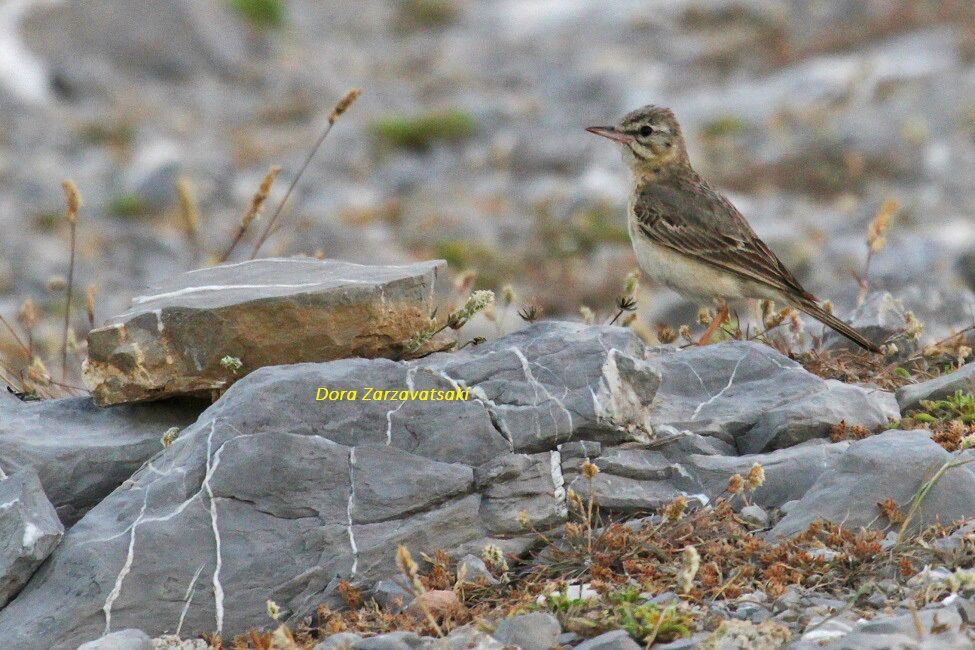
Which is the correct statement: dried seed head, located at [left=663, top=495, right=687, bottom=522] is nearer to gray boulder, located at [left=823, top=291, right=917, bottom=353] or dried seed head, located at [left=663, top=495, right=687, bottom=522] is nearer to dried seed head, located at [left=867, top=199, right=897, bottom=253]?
gray boulder, located at [left=823, top=291, right=917, bottom=353]

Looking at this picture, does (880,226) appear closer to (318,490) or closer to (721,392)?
(721,392)

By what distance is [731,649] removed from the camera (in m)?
4.84

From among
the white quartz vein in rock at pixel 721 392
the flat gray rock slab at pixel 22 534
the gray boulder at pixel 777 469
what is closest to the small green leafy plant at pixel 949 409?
the gray boulder at pixel 777 469

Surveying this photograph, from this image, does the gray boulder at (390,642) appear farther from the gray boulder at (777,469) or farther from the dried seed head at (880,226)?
the dried seed head at (880,226)

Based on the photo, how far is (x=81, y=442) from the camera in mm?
6465

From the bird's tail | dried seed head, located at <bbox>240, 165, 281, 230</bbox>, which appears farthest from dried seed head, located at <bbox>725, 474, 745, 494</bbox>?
dried seed head, located at <bbox>240, 165, 281, 230</bbox>

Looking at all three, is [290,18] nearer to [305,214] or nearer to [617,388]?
[305,214]

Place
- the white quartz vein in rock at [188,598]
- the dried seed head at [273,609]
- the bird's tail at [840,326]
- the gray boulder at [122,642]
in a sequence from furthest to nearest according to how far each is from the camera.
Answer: the bird's tail at [840,326], the white quartz vein in rock at [188,598], the dried seed head at [273,609], the gray boulder at [122,642]

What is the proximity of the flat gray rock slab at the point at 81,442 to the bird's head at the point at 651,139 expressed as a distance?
3974mm

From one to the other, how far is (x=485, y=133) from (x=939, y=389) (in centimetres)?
1584

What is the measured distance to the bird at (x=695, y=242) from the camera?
28.1 ft

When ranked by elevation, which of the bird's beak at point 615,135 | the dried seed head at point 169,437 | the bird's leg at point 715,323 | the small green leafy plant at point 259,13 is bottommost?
the small green leafy plant at point 259,13

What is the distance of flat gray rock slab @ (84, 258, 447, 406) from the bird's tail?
2.32 meters

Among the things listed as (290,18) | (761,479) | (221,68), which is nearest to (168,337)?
(761,479)
